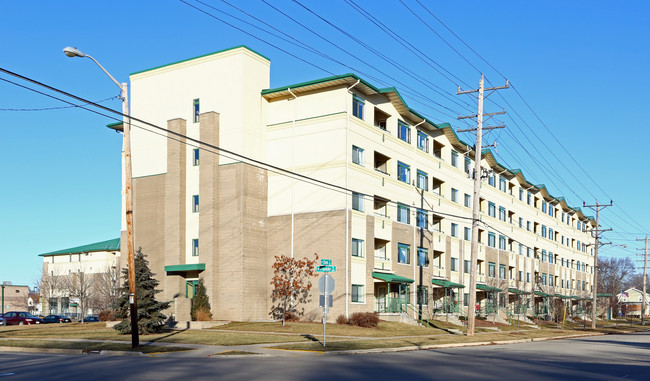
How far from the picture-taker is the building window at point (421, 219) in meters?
52.7

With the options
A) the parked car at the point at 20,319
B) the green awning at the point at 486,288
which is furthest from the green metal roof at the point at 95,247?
the green awning at the point at 486,288

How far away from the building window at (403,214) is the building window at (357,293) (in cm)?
807

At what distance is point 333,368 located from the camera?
59.6 ft

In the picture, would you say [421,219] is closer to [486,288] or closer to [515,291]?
[486,288]

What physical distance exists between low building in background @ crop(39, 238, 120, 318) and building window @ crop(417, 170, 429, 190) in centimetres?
4807

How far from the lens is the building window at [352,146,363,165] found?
4346 cm

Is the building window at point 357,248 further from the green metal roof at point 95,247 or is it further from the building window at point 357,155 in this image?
the green metal roof at point 95,247

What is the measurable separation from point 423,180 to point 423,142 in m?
3.40

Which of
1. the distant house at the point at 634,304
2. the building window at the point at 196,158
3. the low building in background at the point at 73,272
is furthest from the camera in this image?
the distant house at the point at 634,304

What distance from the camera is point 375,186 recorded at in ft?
150

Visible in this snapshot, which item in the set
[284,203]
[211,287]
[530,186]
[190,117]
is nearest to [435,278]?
[284,203]

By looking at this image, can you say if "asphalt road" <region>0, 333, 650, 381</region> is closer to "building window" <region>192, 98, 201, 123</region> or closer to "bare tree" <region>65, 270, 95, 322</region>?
"building window" <region>192, 98, 201, 123</region>

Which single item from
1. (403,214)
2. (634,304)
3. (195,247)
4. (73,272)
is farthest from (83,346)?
(634,304)

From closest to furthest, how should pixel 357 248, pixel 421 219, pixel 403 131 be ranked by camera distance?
pixel 357 248 → pixel 403 131 → pixel 421 219
